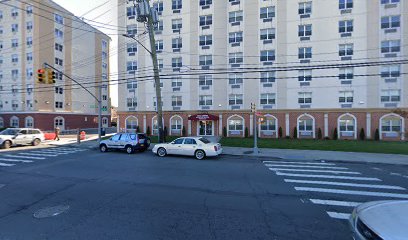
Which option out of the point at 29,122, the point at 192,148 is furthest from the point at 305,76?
the point at 29,122

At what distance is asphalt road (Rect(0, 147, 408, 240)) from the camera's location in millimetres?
4629

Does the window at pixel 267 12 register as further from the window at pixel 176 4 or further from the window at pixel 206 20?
the window at pixel 176 4

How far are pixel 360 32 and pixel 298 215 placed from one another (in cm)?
2914

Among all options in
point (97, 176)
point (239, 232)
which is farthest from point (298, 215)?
point (97, 176)

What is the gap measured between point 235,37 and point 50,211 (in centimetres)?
2869

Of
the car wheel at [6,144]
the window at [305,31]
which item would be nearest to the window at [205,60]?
the window at [305,31]

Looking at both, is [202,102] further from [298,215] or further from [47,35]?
[47,35]

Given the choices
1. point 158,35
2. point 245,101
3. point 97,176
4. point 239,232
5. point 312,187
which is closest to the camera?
point 239,232

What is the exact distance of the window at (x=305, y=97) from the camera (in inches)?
1101

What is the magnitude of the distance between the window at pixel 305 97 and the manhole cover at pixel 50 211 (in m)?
27.7

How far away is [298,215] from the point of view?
5422 millimetres

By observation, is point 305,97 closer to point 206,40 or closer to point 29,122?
A: point 206,40

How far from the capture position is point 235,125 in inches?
1190

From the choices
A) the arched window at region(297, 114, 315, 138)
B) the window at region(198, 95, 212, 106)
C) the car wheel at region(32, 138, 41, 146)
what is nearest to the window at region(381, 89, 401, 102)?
the arched window at region(297, 114, 315, 138)
